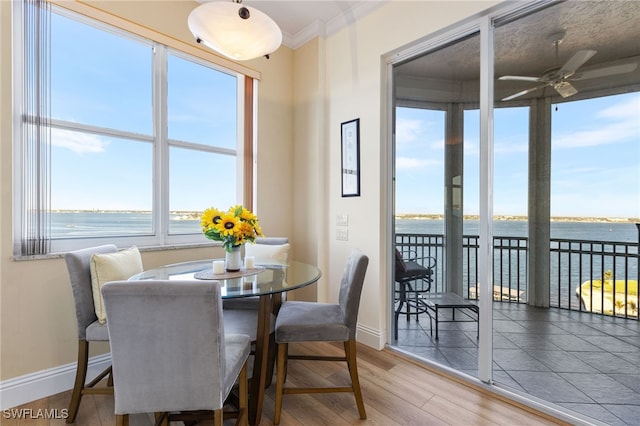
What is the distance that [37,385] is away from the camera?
1.90 metres

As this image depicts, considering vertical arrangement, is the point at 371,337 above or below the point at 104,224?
below

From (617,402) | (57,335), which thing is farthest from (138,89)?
(617,402)

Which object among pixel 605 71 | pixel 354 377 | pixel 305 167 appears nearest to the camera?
pixel 354 377

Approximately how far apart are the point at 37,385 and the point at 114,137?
181 centimetres

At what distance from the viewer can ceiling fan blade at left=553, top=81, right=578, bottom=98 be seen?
2049 mm

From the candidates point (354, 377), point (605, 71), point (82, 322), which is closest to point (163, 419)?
point (82, 322)

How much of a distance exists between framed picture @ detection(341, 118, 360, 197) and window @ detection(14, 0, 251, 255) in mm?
1162

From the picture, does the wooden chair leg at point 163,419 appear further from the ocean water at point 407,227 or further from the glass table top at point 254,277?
the ocean water at point 407,227

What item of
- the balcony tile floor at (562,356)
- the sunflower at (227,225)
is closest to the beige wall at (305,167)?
the balcony tile floor at (562,356)

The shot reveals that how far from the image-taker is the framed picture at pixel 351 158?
2803mm

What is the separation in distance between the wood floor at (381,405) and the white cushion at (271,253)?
854 millimetres

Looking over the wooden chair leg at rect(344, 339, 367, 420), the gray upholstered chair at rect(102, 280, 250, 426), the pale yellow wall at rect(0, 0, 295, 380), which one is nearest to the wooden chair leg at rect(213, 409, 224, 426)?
the gray upholstered chair at rect(102, 280, 250, 426)

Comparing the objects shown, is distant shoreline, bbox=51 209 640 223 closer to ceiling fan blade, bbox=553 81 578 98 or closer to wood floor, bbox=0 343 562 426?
ceiling fan blade, bbox=553 81 578 98

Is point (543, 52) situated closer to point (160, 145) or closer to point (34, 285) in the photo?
point (160, 145)
